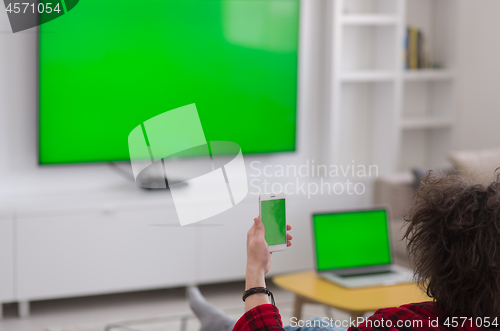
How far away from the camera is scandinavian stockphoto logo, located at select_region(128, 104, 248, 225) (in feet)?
4.66

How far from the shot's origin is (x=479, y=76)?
3.83 m

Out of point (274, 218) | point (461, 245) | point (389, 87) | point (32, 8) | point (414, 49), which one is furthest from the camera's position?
point (414, 49)

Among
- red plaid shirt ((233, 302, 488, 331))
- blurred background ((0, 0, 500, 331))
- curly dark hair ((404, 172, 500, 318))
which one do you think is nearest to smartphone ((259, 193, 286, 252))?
red plaid shirt ((233, 302, 488, 331))

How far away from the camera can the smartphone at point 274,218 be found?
1.07m

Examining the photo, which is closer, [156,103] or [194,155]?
[194,155]

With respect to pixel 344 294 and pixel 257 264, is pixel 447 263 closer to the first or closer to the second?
pixel 257 264

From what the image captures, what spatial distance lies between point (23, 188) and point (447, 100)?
2.56 m

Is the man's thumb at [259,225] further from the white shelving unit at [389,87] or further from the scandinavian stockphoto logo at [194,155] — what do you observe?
the white shelving unit at [389,87]

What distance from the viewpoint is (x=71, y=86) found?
9.07 ft

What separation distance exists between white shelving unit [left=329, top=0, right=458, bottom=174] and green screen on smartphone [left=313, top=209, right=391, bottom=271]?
125cm

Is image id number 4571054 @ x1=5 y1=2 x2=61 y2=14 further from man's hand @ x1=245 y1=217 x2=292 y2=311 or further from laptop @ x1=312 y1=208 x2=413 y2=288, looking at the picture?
man's hand @ x1=245 y1=217 x2=292 y2=311

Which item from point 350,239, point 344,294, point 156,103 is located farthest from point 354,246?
point 156,103

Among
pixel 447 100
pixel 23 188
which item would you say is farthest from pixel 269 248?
pixel 447 100

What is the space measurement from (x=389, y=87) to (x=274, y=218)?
2788 millimetres
